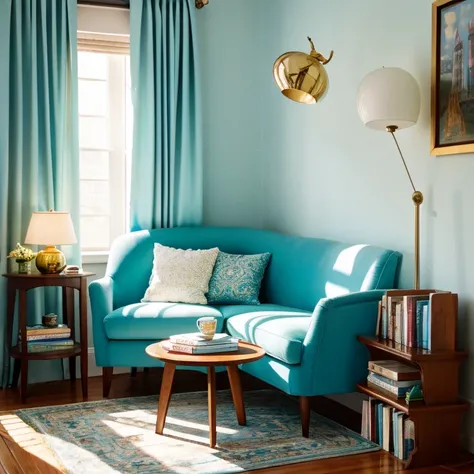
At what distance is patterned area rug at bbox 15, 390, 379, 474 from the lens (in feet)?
10.4

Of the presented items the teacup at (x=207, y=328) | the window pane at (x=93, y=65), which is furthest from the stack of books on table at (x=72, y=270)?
the window pane at (x=93, y=65)

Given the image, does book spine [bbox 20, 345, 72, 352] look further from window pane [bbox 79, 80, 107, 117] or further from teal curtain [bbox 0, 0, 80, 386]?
window pane [bbox 79, 80, 107, 117]

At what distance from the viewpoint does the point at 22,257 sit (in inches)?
174

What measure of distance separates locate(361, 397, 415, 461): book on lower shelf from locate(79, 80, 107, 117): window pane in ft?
9.15

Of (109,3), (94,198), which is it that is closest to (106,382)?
(94,198)

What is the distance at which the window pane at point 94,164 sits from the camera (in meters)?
5.12

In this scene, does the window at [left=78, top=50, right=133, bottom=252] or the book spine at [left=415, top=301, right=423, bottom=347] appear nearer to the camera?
the book spine at [left=415, top=301, right=423, bottom=347]

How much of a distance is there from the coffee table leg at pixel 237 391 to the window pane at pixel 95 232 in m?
1.90

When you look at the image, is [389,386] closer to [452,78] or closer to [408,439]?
[408,439]

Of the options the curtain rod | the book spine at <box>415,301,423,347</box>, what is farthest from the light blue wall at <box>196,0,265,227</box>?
the book spine at <box>415,301,423,347</box>

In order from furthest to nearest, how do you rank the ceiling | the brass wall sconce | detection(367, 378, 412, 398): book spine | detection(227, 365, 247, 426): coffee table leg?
the ceiling < detection(227, 365, 247, 426): coffee table leg < the brass wall sconce < detection(367, 378, 412, 398): book spine

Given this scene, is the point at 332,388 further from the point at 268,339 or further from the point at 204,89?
the point at 204,89

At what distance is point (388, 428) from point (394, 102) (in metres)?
1.46

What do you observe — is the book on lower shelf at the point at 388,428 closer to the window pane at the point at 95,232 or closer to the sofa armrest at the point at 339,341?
the sofa armrest at the point at 339,341
